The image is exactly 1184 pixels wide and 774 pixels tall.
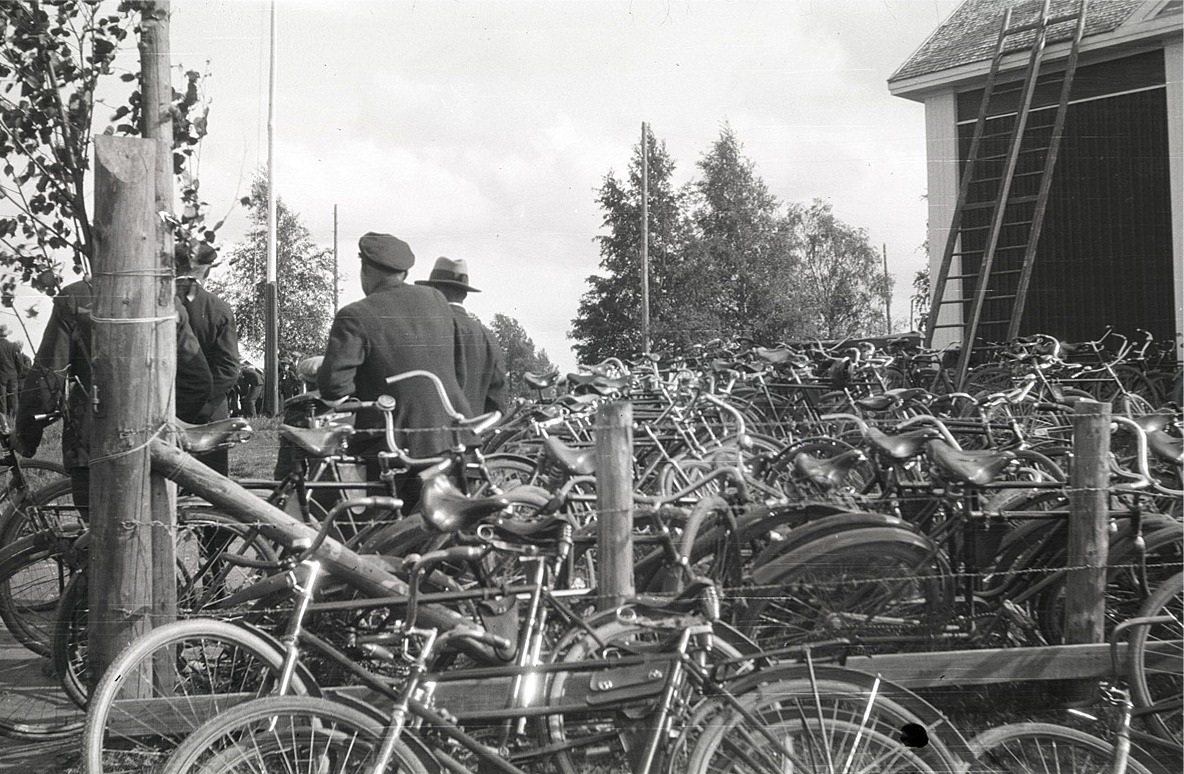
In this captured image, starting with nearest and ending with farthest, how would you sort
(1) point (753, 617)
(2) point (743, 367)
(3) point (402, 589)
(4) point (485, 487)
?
(3) point (402, 589), (1) point (753, 617), (4) point (485, 487), (2) point (743, 367)

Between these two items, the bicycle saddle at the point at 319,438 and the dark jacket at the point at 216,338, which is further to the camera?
the dark jacket at the point at 216,338

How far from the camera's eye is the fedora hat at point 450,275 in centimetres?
389

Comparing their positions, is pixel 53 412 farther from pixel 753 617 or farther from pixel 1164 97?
pixel 1164 97

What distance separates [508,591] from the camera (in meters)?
2.59

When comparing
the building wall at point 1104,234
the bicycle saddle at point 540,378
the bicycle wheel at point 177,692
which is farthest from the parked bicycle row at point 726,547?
the building wall at point 1104,234

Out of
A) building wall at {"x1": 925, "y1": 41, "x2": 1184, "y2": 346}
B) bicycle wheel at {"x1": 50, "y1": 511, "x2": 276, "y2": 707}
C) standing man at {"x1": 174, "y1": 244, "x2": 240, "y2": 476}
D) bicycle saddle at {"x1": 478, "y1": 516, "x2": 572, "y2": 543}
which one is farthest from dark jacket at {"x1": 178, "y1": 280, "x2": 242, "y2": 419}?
building wall at {"x1": 925, "y1": 41, "x2": 1184, "y2": 346}

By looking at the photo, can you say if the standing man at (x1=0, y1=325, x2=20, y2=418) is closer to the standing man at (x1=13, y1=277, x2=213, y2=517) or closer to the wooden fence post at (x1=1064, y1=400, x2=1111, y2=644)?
the standing man at (x1=13, y1=277, x2=213, y2=517)

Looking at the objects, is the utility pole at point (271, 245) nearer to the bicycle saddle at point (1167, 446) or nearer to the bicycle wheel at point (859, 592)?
the bicycle wheel at point (859, 592)

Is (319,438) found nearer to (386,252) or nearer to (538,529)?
(386,252)

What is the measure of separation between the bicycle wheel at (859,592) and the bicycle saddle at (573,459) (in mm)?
637

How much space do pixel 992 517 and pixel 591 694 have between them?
1552mm

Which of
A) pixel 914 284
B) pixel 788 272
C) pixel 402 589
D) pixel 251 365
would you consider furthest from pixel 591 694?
pixel 914 284

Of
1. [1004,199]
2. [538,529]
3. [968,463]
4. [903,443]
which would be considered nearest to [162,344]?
[538,529]

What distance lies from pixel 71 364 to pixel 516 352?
1674mm
